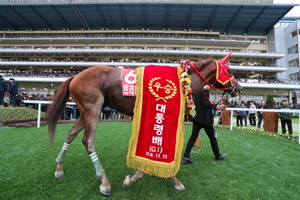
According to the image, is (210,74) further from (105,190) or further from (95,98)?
(105,190)

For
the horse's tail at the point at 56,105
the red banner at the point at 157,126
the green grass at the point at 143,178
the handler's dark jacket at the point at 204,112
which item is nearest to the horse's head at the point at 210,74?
the red banner at the point at 157,126

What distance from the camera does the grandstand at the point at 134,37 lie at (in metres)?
30.0

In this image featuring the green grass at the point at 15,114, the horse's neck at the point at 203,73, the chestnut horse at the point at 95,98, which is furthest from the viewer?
the green grass at the point at 15,114

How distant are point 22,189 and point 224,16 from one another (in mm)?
37366


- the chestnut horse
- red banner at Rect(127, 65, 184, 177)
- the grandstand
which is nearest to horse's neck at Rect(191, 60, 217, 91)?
the chestnut horse

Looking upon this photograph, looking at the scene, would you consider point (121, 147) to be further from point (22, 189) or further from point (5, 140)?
point (5, 140)

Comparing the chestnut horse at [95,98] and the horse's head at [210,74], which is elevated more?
the horse's head at [210,74]

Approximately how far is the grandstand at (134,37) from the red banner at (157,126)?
1054 inches

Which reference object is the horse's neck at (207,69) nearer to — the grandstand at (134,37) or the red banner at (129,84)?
the red banner at (129,84)

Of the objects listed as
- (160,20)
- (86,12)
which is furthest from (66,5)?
(160,20)

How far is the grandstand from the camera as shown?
30.0 meters

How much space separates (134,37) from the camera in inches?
1307

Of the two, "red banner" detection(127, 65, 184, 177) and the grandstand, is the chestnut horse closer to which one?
"red banner" detection(127, 65, 184, 177)

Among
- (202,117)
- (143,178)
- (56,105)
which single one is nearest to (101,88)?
(56,105)
